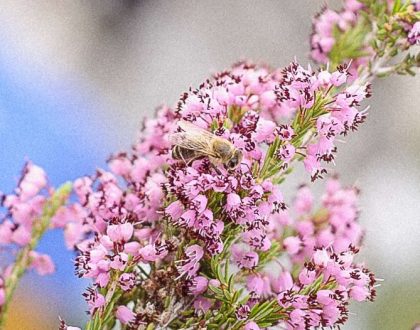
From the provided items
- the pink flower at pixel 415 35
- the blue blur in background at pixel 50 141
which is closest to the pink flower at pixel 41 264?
the pink flower at pixel 415 35

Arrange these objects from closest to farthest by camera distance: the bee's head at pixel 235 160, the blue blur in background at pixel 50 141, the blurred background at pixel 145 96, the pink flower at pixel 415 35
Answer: the bee's head at pixel 235 160 < the pink flower at pixel 415 35 < the blue blur in background at pixel 50 141 < the blurred background at pixel 145 96

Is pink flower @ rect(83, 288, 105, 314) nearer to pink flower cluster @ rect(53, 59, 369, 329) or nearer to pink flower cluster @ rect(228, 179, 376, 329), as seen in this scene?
pink flower cluster @ rect(53, 59, 369, 329)

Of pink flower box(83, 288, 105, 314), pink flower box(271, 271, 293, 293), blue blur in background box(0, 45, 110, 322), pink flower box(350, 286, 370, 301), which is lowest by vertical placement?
pink flower box(350, 286, 370, 301)

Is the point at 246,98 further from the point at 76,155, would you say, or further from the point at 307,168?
the point at 76,155

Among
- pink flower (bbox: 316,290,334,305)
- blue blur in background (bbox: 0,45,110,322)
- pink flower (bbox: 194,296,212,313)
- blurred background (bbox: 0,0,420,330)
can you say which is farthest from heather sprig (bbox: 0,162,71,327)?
blurred background (bbox: 0,0,420,330)

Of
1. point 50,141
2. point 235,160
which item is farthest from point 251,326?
point 50,141

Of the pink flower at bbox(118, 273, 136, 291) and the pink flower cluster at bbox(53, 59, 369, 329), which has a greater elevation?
the pink flower cluster at bbox(53, 59, 369, 329)

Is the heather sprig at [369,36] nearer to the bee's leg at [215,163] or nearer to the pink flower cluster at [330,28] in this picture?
the pink flower cluster at [330,28]
